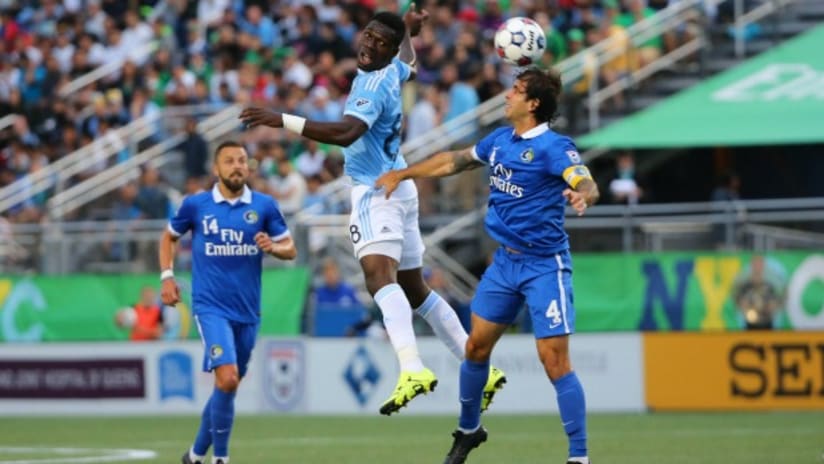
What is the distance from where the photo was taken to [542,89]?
12883mm

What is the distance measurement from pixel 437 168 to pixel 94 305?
12.9 meters

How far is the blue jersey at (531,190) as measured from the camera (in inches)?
505

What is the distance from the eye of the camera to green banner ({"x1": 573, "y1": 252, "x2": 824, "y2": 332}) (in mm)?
22438

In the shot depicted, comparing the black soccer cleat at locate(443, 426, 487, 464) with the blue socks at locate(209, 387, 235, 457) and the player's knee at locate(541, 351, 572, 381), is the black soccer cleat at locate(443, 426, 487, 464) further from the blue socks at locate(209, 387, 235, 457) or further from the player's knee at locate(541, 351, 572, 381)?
the blue socks at locate(209, 387, 235, 457)

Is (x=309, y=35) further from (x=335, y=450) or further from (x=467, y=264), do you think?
(x=335, y=450)

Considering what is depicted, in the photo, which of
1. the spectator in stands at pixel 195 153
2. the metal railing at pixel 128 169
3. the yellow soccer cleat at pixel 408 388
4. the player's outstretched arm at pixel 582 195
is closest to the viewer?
the player's outstretched arm at pixel 582 195

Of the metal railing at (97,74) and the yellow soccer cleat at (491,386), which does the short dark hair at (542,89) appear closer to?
the yellow soccer cleat at (491,386)

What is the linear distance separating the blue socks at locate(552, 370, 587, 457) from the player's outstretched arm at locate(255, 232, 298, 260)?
293 cm

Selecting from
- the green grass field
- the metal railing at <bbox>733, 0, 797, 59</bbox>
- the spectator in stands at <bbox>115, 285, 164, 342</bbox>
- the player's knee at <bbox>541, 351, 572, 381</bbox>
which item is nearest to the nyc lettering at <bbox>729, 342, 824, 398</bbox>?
the green grass field

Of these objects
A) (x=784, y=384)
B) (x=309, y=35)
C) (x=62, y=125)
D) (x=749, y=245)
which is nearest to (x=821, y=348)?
(x=784, y=384)

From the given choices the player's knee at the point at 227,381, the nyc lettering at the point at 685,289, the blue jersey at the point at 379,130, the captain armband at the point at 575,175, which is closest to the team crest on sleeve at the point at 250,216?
the blue jersey at the point at 379,130

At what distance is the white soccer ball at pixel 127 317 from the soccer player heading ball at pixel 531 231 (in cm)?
1224

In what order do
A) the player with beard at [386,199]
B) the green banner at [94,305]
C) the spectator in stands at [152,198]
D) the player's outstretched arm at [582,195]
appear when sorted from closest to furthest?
the player's outstretched arm at [582,195], the player with beard at [386,199], the green banner at [94,305], the spectator in stands at [152,198]

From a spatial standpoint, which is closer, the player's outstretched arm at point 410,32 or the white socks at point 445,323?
the white socks at point 445,323
